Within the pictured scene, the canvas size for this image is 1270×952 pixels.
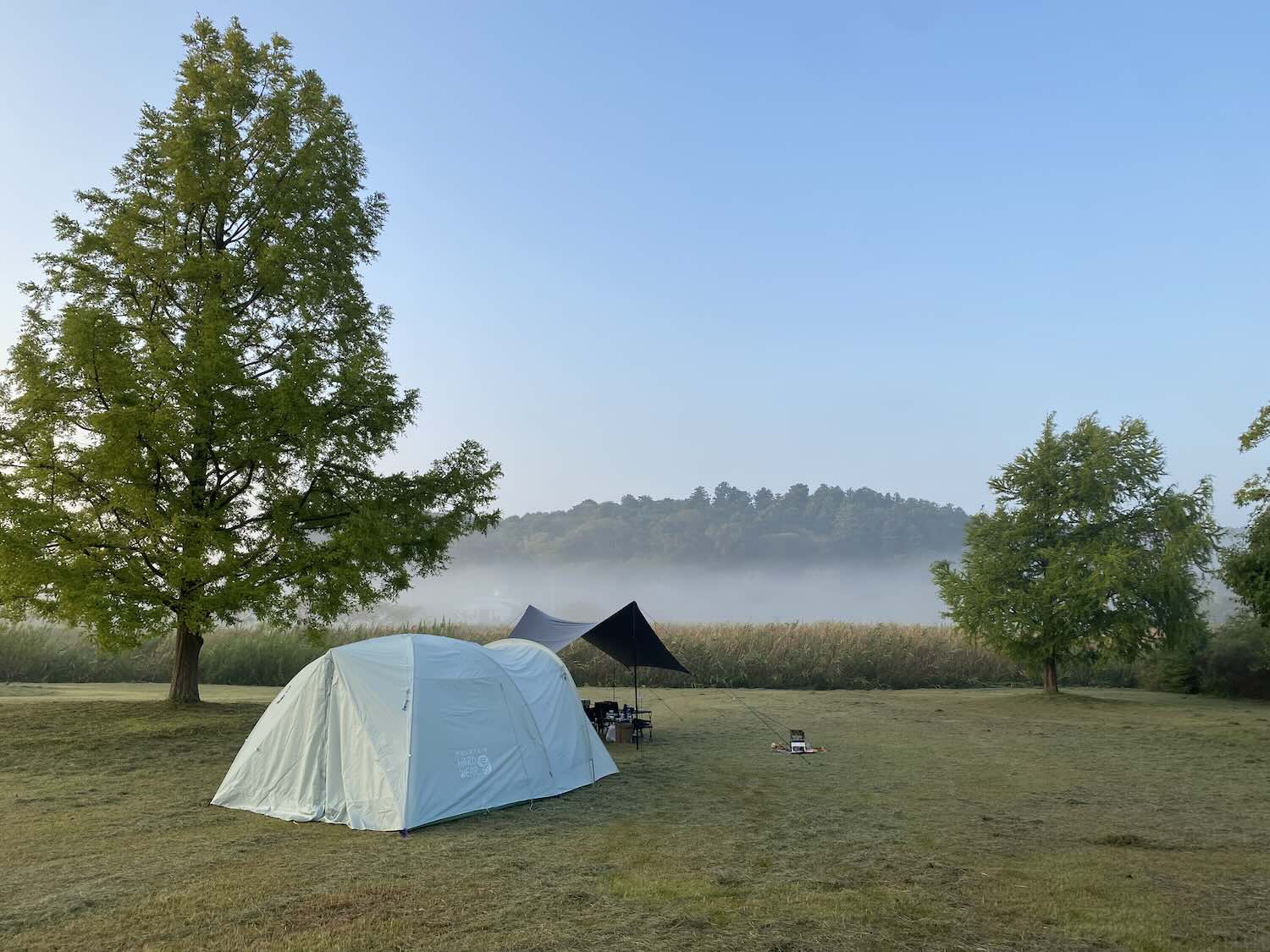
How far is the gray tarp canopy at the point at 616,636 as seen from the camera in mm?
15797

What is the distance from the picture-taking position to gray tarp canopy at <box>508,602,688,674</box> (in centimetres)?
1580

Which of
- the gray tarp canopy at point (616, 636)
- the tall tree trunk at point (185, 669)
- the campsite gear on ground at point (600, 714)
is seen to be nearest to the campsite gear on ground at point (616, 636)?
the gray tarp canopy at point (616, 636)

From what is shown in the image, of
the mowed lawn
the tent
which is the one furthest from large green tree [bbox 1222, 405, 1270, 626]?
the tent

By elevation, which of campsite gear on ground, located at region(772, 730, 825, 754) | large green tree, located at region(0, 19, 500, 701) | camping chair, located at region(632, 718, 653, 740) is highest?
large green tree, located at region(0, 19, 500, 701)

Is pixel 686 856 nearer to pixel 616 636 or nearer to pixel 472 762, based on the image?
pixel 472 762

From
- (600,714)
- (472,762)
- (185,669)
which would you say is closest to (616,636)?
(600,714)

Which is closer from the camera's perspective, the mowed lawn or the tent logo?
the mowed lawn

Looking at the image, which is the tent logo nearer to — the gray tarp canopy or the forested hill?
the gray tarp canopy

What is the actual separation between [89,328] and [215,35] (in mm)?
7176

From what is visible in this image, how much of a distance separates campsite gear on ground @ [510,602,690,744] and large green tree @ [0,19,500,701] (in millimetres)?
2378

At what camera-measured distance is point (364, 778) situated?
30.3ft

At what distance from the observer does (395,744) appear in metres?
9.25

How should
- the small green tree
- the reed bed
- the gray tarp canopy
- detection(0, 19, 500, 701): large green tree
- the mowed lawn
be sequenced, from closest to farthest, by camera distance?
the mowed lawn, detection(0, 19, 500, 701): large green tree, the gray tarp canopy, the small green tree, the reed bed

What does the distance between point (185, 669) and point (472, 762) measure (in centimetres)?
937
